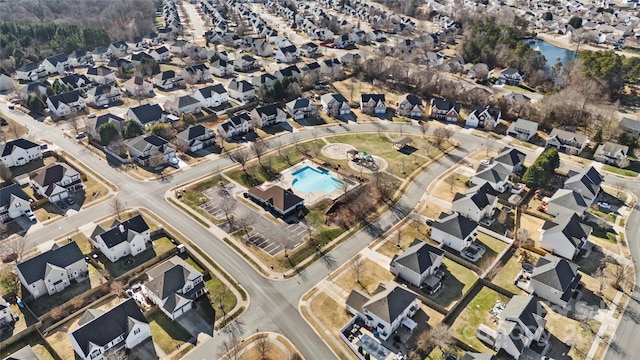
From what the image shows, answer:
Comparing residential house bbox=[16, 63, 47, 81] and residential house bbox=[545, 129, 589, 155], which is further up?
residential house bbox=[545, 129, 589, 155]

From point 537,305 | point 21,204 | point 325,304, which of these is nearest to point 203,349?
point 325,304

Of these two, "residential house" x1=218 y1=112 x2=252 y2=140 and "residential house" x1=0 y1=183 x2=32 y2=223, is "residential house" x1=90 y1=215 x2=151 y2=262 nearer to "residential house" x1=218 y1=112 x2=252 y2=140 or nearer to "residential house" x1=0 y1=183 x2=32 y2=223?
"residential house" x1=0 y1=183 x2=32 y2=223

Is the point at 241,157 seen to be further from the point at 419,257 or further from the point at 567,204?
the point at 567,204

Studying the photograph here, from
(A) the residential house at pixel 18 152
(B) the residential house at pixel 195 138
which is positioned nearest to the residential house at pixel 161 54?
(B) the residential house at pixel 195 138

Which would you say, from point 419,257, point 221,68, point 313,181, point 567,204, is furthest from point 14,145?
point 567,204

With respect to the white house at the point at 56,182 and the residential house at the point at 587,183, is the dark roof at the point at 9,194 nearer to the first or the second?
the white house at the point at 56,182

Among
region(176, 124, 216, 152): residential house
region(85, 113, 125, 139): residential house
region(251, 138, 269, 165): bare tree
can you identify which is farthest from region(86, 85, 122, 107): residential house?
region(251, 138, 269, 165): bare tree
